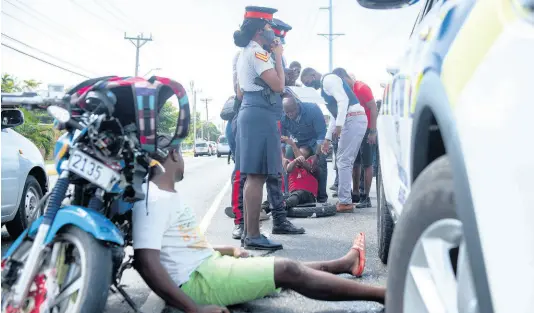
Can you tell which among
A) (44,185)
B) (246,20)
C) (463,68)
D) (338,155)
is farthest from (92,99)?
(338,155)

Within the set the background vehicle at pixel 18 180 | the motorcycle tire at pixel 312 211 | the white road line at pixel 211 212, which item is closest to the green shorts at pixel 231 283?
the white road line at pixel 211 212

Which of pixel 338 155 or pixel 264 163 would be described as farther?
pixel 338 155

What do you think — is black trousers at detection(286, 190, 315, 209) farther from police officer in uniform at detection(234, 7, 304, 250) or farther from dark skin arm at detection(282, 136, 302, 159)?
police officer in uniform at detection(234, 7, 304, 250)

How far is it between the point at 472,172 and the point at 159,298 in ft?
7.84

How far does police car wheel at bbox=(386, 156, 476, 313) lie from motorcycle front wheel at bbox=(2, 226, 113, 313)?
1.15m

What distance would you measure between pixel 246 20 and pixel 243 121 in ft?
2.56

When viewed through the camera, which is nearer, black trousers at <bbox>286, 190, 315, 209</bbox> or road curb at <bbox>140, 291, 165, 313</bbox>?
road curb at <bbox>140, 291, 165, 313</bbox>

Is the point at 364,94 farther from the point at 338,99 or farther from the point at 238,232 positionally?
the point at 238,232

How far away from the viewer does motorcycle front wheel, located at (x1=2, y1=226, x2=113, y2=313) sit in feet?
7.57

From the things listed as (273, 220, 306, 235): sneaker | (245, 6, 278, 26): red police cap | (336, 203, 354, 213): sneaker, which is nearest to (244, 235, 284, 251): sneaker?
(273, 220, 306, 235): sneaker

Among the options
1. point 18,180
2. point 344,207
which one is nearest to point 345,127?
point 344,207

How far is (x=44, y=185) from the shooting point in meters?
6.24

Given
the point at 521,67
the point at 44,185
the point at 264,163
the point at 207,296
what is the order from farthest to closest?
the point at 44,185 → the point at 264,163 → the point at 207,296 → the point at 521,67

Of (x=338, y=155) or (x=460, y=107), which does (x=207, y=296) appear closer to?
(x=460, y=107)
